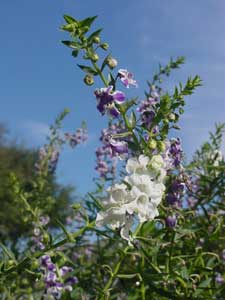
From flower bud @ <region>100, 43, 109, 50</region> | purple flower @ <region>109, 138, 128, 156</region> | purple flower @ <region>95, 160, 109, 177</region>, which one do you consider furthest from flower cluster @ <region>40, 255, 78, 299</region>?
purple flower @ <region>95, 160, 109, 177</region>

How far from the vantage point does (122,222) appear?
1808 millimetres

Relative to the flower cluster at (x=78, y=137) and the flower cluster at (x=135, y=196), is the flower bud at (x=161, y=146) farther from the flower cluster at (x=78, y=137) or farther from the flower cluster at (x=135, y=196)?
the flower cluster at (x=78, y=137)

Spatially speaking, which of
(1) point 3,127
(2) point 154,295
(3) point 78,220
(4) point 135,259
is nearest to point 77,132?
(3) point 78,220

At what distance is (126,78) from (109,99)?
0.55ft

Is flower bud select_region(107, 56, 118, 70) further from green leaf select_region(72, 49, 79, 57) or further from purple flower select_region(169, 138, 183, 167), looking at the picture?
purple flower select_region(169, 138, 183, 167)

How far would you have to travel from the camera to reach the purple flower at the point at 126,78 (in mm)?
2062

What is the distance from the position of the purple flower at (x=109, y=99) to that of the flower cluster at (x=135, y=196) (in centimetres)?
22

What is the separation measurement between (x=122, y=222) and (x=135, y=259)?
0.94 metres

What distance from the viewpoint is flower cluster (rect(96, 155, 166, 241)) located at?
1776mm

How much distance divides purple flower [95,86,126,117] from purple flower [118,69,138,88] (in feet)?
0.36

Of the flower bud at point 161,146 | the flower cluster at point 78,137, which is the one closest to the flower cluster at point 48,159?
the flower cluster at point 78,137

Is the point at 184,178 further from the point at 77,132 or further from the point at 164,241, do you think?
the point at 77,132

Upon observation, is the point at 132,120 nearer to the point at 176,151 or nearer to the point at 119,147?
the point at 119,147

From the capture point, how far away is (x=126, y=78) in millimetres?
2100
